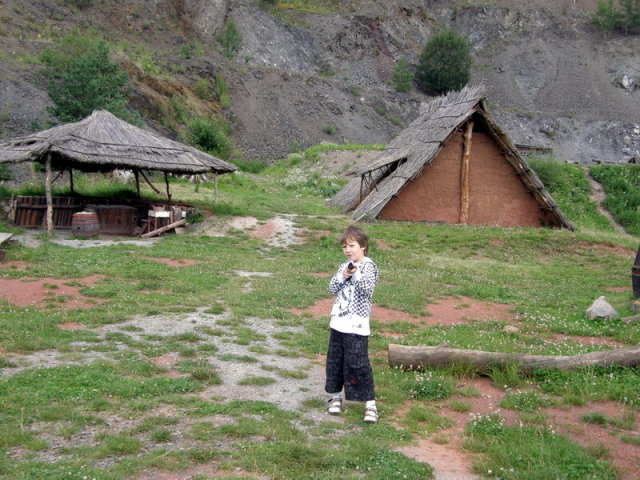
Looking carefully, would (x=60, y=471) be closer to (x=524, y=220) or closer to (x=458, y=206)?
(x=458, y=206)

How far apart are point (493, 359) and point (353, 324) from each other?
2.04 meters

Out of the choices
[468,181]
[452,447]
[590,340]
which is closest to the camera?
[452,447]

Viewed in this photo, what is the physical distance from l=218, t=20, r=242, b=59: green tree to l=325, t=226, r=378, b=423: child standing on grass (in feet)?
164

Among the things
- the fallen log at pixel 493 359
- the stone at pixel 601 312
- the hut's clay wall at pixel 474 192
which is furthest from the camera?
the hut's clay wall at pixel 474 192

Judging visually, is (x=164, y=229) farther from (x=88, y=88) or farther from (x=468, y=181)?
(x=88, y=88)

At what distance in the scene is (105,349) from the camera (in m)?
6.70

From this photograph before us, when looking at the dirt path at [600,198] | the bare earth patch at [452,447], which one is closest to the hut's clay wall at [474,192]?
the dirt path at [600,198]

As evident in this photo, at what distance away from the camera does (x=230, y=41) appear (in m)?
52.5

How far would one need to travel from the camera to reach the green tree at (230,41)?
52.2m

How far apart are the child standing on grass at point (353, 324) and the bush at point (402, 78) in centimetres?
5472

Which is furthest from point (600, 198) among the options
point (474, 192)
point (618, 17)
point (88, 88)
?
point (618, 17)

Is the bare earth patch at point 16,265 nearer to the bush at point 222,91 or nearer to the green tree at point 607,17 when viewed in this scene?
the bush at point 222,91

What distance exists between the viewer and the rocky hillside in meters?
39.8

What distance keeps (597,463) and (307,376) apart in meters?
2.94
